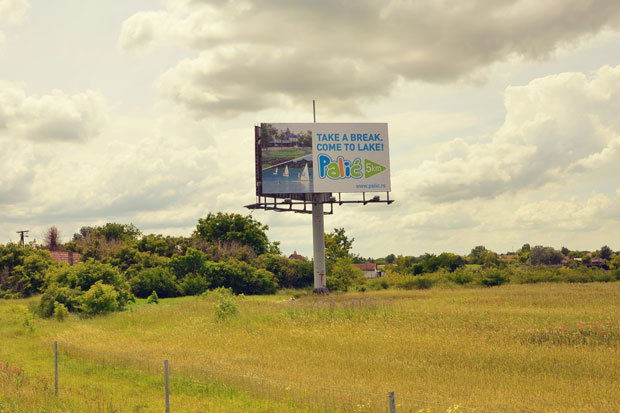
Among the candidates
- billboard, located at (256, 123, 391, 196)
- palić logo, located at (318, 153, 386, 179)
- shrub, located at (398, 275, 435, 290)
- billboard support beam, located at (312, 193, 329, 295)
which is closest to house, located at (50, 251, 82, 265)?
billboard support beam, located at (312, 193, 329, 295)

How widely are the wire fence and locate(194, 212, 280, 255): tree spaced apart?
180ft

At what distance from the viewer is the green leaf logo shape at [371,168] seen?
50000mm

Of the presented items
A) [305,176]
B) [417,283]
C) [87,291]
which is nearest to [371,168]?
[305,176]

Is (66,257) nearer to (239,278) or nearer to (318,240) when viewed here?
(239,278)

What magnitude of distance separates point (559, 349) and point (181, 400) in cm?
1291

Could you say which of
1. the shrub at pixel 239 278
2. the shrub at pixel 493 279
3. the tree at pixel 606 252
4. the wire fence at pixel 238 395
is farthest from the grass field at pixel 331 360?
the tree at pixel 606 252

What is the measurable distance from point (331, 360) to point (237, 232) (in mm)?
55727

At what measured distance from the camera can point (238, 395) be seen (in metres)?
14.5

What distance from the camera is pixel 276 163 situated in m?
48.4

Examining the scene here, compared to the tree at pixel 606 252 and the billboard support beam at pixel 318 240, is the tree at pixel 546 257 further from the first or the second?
the billboard support beam at pixel 318 240

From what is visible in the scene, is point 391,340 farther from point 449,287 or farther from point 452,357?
point 449,287

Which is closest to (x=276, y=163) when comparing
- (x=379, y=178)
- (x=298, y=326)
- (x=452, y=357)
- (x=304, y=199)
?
(x=304, y=199)

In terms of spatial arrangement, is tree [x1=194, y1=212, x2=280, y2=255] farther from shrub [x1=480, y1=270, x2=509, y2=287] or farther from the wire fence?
the wire fence

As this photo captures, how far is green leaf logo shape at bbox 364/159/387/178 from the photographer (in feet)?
164
